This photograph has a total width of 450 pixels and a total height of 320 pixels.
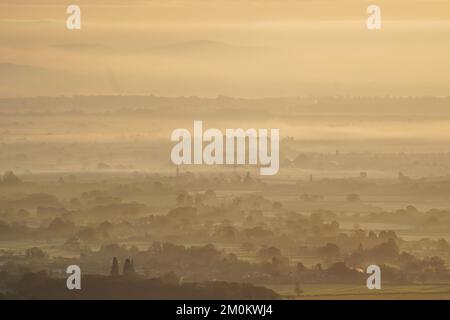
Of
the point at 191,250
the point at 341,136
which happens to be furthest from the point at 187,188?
the point at 341,136

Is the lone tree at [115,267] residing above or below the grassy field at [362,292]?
above

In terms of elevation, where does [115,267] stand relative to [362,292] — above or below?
above

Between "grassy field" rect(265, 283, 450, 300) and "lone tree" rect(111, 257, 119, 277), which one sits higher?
"lone tree" rect(111, 257, 119, 277)

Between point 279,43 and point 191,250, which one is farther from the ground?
point 279,43

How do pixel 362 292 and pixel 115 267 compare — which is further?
pixel 362 292

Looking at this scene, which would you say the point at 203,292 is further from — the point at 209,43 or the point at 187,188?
the point at 209,43

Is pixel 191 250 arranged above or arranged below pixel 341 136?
below
